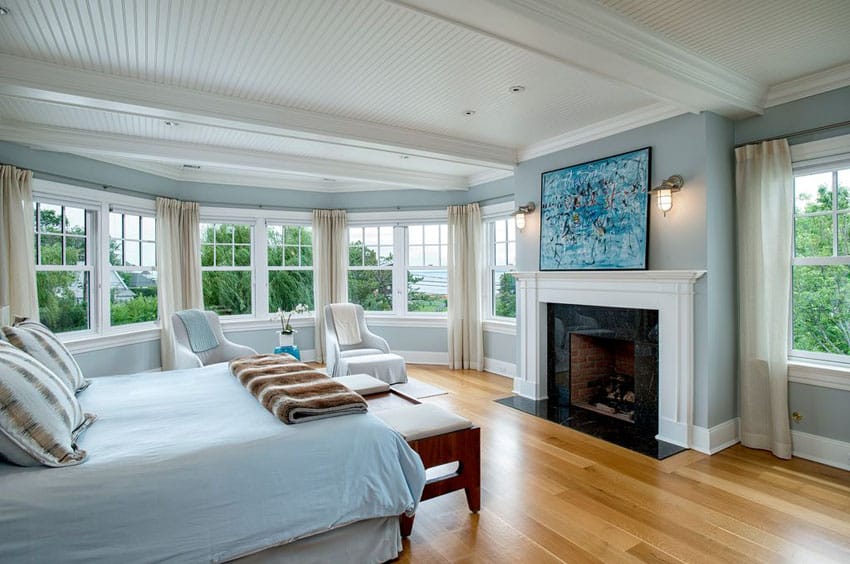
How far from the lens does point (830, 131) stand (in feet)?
10.1

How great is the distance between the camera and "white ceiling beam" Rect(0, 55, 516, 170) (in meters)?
2.81

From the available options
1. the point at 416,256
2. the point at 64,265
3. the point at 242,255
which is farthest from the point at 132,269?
the point at 416,256

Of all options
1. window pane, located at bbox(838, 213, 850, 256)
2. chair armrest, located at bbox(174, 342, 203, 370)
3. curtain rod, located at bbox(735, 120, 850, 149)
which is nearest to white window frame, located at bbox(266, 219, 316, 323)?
chair armrest, located at bbox(174, 342, 203, 370)

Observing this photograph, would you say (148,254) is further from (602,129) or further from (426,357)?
(602,129)

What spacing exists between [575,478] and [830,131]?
2.89 metres

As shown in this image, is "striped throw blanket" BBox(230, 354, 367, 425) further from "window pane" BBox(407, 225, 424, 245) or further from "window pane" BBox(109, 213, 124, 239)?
"window pane" BBox(407, 225, 424, 245)

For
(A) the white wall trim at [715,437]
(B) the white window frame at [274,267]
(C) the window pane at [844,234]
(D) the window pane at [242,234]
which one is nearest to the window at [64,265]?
(D) the window pane at [242,234]

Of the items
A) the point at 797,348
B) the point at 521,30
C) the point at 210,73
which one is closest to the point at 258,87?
the point at 210,73

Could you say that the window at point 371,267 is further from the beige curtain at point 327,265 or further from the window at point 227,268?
the window at point 227,268

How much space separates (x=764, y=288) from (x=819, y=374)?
0.66m

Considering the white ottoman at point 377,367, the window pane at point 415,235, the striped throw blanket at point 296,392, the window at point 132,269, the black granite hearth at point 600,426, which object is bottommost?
the black granite hearth at point 600,426

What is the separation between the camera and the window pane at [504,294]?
19.1 feet

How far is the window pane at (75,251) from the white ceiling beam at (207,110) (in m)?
2.11

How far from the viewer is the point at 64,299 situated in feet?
14.9
